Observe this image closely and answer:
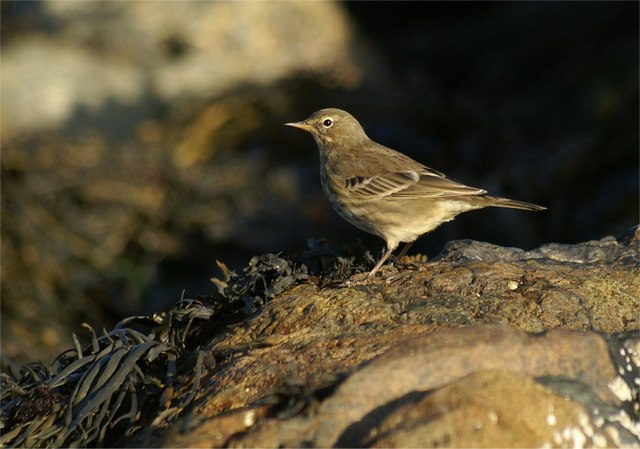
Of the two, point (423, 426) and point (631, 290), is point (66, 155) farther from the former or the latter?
point (423, 426)

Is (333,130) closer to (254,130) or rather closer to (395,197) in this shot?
(395,197)

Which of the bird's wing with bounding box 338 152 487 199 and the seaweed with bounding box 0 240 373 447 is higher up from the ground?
the bird's wing with bounding box 338 152 487 199

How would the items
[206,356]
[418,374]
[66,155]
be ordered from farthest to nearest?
1. [66,155]
2. [206,356]
3. [418,374]

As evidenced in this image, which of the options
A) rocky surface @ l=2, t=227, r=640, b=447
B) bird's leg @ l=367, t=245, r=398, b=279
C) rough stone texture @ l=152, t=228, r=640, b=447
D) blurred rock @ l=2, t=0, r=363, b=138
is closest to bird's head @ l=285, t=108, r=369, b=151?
bird's leg @ l=367, t=245, r=398, b=279

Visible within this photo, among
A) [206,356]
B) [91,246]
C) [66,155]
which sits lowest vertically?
[91,246]

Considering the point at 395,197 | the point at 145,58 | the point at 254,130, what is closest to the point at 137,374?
the point at 395,197

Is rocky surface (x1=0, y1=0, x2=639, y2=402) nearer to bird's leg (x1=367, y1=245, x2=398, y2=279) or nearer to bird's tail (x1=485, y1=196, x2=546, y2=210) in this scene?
bird's leg (x1=367, y1=245, x2=398, y2=279)

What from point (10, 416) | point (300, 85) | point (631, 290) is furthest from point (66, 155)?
point (631, 290)
